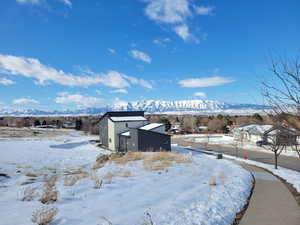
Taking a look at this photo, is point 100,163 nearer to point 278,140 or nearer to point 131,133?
point 131,133

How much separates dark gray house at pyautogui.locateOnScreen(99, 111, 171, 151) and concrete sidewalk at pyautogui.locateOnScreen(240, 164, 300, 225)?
19244mm

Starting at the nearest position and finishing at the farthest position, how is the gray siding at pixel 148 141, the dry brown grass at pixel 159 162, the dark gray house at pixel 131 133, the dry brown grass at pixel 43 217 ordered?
the dry brown grass at pixel 43 217 < the dry brown grass at pixel 159 162 < the gray siding at pixel 148 141 < the dark gray house at pixel 131 133

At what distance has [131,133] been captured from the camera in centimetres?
3219

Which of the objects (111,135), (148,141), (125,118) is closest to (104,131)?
(111,135)

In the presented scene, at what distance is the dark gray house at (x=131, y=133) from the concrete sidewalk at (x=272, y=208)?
19.2 meters

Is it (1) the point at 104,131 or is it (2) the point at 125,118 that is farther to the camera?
(1) the point at 104,131

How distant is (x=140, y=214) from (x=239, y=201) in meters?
4.16

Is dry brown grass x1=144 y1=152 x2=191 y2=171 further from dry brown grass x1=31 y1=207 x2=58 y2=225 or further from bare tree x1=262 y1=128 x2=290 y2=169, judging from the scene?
dry brown grass x1=31 y1=207 x2=58 y2=225

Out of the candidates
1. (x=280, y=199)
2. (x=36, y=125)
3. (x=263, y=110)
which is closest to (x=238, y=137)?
(x=280, y=199)

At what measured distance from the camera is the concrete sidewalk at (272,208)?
618 centimetres

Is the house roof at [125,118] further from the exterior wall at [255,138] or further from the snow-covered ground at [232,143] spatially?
the exterior wall at [255,138]

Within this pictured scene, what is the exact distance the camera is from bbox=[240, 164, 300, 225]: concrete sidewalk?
6.18 m

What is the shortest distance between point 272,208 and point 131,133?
2593cm

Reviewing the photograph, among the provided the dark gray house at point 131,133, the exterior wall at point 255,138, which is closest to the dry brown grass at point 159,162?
the dark gray house at point 131,133
